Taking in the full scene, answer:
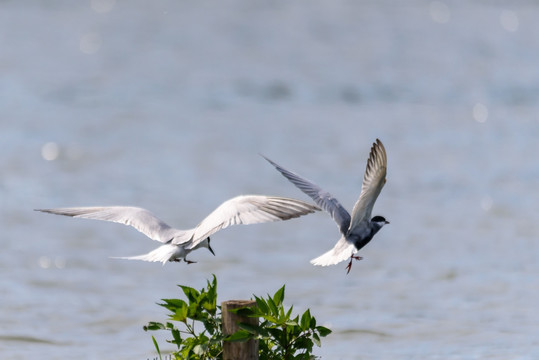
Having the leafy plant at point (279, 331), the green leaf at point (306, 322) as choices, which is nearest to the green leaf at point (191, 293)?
the leafy plant at point (279, 331)

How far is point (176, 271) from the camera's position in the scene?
21.8 metres

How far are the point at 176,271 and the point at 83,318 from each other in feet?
12.1

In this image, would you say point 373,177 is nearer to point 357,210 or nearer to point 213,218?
point 357,210

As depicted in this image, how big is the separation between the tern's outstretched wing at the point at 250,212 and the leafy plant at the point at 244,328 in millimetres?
479

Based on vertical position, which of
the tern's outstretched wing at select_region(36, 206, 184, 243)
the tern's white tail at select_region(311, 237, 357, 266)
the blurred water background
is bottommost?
the tern's white tail at select_region(311, 237, 357, 266)

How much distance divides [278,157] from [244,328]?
24.1 meters

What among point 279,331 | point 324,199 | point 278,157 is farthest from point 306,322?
point 278,157

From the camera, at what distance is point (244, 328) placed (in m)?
7.57

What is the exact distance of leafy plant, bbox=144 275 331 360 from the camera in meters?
7.59

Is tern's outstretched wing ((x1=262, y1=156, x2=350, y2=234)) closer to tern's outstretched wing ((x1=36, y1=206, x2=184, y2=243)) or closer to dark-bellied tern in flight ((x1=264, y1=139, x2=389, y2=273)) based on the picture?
dark-bellied tern in flight ((x1=264, y1=139, x2=389, y2=273))

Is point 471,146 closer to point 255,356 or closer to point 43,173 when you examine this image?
point 43,173

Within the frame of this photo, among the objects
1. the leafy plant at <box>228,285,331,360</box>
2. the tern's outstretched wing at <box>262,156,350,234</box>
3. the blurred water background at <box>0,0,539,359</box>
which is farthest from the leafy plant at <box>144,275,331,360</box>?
the blurred water background at <box>0,0,539,359</box>

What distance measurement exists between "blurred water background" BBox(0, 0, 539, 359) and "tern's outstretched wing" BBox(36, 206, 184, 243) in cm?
650

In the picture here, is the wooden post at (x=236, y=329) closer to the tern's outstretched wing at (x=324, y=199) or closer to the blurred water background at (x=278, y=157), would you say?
the tern's outstretched wing at (x=324, y=199)
